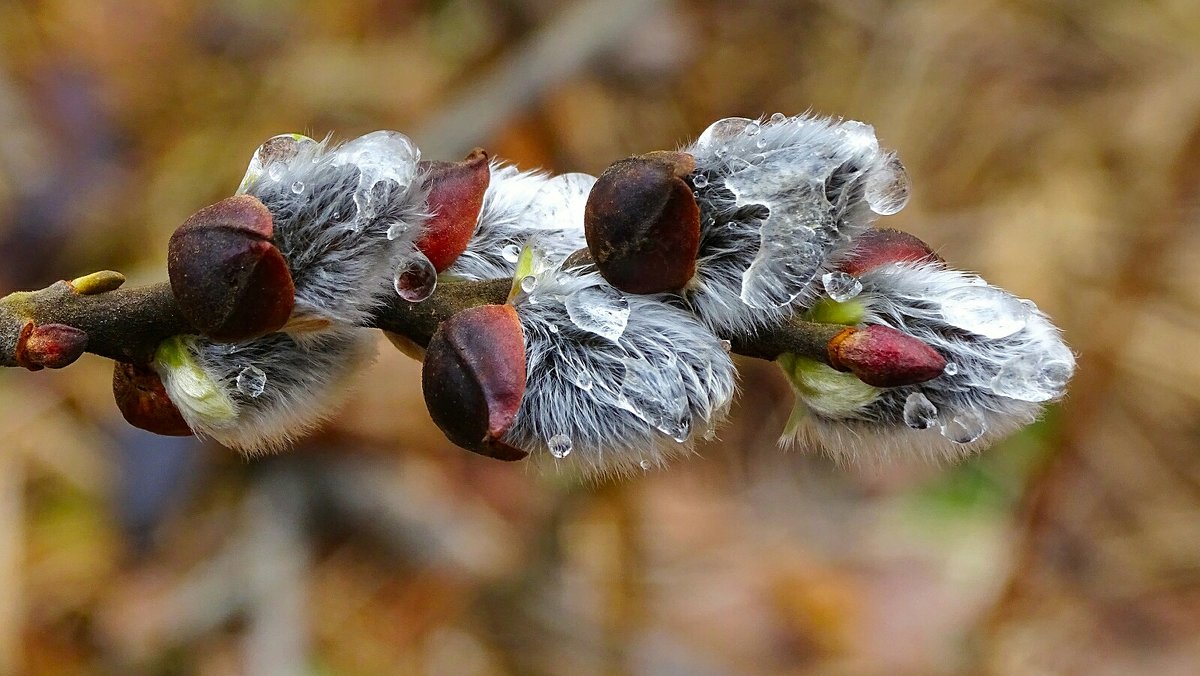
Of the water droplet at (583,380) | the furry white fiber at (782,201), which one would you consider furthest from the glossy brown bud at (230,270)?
the furry white fiber at (782,201)

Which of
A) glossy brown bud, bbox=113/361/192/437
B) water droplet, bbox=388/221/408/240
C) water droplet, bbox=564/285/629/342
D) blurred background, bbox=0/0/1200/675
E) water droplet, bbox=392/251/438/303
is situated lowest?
blurred background, bbox=0/0/1200/675

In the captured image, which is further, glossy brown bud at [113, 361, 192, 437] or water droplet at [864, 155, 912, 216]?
glossy brown bud at [113, 361, 192, 437]

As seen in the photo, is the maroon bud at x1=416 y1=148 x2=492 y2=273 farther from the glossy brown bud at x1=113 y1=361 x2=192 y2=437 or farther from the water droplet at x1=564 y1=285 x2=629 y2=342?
the glossy brown bud at x1=113 y1=361 x2=192 y2=437

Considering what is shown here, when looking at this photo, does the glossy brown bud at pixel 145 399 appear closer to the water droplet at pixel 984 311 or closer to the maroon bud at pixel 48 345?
the maroon bud at pixel 48 345

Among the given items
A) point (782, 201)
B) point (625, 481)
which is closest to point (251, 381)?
point (782, 201)

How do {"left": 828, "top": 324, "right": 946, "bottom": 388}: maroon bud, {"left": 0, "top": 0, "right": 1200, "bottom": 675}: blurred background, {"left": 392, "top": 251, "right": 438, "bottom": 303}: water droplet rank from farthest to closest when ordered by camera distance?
1. {"left": 0, "top": 0, "right": 1200, "bottom": 675}: blurred background
2. {"left": 392, "top": 251, "right": 438, "bottom": 303}: water droplet
3. {"left": 828, "top": 324, "right": 946, "bottom": 388}: maroon bud

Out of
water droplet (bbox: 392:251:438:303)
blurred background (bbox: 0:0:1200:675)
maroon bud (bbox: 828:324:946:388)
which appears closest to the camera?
maroon bud (bbox: 828:324:946:388)

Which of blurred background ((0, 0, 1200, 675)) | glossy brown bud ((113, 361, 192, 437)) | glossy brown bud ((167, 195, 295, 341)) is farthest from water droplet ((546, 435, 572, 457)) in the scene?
blurred background ((0, 0, 1200, 675))
